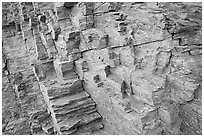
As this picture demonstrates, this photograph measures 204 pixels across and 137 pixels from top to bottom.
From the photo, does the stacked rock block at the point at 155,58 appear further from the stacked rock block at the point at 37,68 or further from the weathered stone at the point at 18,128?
the weathered stone at the point at 18,128

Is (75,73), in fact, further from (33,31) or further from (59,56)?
(33,31)

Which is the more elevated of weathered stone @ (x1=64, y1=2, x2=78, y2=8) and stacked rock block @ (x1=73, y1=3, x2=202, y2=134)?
weathered stone @ (x1=64, y1=2, x2=78, y2=8)

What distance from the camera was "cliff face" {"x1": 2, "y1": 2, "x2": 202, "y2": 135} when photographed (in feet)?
36.1

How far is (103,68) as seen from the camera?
531 inches

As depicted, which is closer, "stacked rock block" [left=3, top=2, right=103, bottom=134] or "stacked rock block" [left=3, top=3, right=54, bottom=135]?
"stacked rock block" [left=3, top=2, right=103, bottom=134]

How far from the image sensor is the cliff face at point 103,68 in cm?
1099

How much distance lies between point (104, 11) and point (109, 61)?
3.28 m

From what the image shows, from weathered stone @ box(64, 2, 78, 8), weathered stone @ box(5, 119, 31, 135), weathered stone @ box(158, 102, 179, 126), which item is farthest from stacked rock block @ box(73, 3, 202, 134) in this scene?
weathered stone @ box(5, 119, 31, 135)

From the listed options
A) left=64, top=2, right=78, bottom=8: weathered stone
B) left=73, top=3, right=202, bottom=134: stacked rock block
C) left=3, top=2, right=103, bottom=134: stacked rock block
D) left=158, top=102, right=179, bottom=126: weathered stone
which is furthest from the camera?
left=64, top=2, right=78, bottom=8: weathered stone

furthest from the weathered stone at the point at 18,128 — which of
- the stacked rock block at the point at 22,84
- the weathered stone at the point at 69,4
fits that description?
the weathered stone at the point at 69,4

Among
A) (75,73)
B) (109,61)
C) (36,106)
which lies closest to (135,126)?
(109,61)

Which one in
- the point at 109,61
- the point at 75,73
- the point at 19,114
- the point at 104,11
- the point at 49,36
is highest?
the point at 104,11

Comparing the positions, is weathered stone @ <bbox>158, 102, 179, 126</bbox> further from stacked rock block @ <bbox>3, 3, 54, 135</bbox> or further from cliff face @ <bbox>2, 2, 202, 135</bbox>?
stacked rock block @ <bbox>3, 3, 54, 135</bbox>

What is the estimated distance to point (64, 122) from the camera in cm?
1396
